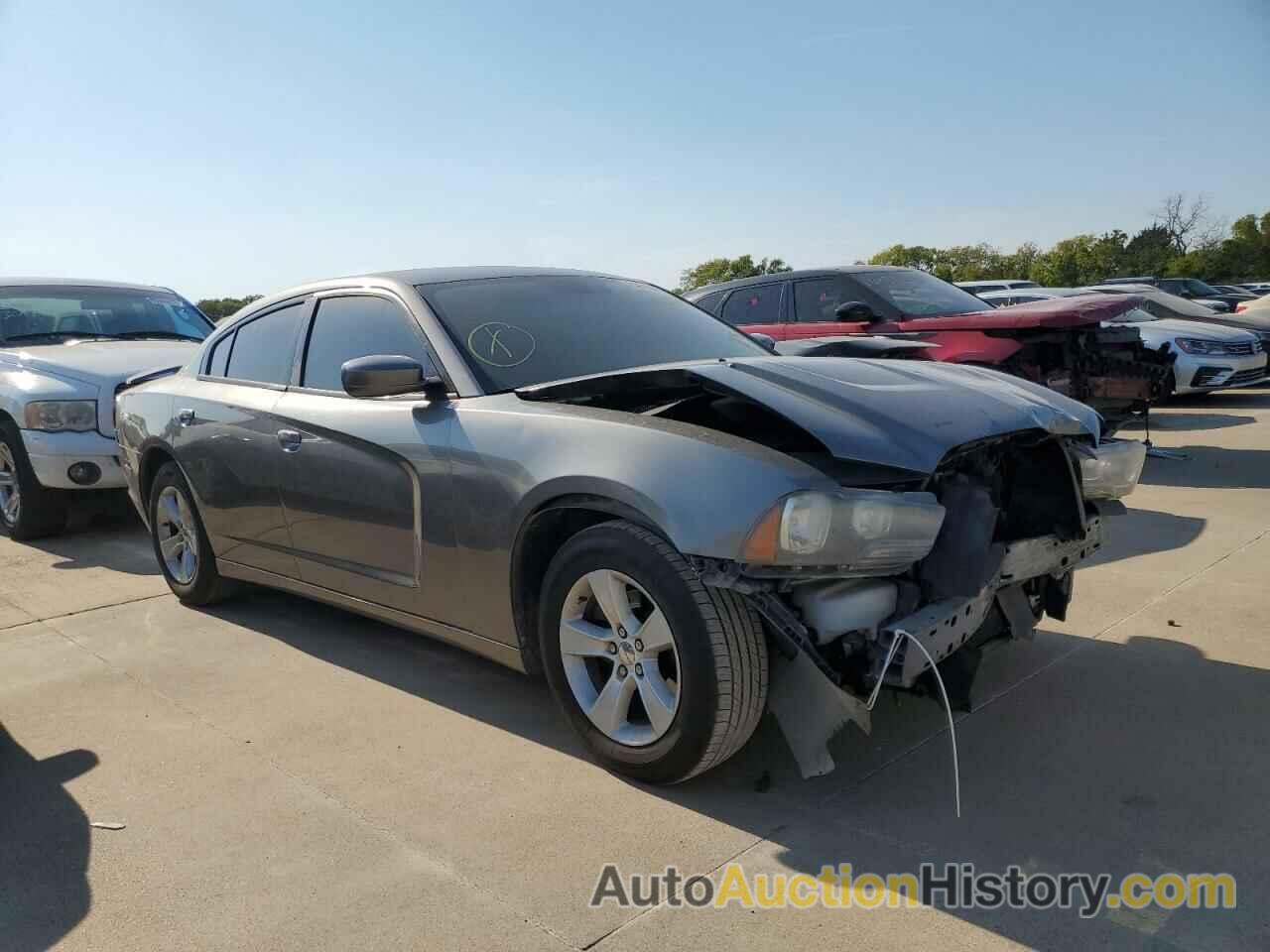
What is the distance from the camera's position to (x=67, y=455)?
6.44m

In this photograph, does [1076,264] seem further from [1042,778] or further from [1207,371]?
[1042,778]

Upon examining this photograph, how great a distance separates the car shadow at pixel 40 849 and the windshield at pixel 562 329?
1833 mm

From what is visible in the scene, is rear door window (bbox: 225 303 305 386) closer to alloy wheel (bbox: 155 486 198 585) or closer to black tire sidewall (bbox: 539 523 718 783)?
alloy wheel (bbox: 155 486 198 585)

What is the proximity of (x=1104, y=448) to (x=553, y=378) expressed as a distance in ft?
A: 6.24

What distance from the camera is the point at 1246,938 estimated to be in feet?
7.23

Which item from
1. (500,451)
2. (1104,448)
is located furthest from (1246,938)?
(500,451)

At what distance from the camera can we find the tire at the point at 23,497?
6.69 metres

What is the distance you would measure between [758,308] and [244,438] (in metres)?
5.69

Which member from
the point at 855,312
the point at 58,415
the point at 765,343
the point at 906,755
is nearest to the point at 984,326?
the point at 855,312

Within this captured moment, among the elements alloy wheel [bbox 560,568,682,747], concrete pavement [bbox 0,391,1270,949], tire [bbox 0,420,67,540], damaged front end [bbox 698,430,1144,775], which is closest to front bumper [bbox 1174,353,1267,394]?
concrete pavement [bbox 0,391,1270,949]

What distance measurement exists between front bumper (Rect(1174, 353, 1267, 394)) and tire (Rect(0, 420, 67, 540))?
11.3 meters

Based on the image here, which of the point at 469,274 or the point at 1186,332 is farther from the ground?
the point at 469,274

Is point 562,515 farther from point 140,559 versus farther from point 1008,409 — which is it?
point 140,559

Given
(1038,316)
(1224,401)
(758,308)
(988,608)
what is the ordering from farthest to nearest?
(1224,401), (758,308), (1038,316), (988,608)
